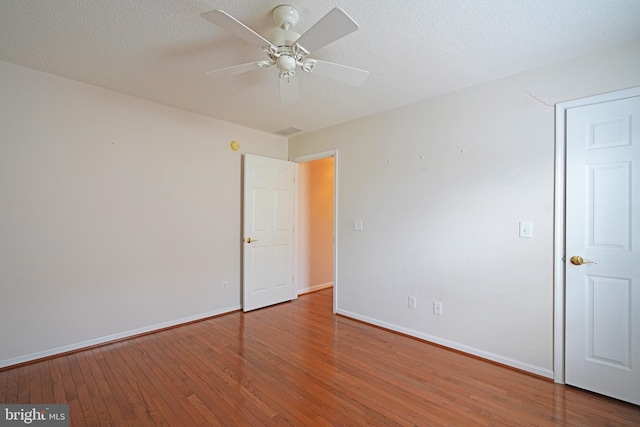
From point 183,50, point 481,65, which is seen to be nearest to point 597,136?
point 481,65

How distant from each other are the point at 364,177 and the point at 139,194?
98.1 inches

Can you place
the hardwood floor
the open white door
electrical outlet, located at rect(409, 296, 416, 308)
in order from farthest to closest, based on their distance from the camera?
the open white door, electrical outlet, located at rect(409, 296, 416, 308), the hardwood floor

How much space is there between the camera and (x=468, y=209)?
2.64 meters

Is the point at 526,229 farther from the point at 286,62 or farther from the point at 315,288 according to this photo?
the point at 315,288

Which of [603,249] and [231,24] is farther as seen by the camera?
[603,249]

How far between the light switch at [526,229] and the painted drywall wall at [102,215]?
316cm

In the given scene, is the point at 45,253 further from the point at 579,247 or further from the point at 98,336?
the point at 579,247

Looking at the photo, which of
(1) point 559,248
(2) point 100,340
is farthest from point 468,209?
(2) point 100,340

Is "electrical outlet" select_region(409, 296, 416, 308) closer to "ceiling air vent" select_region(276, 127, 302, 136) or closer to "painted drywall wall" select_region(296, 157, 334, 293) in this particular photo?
"painted drywall wall" select_region(296, 157, 334, 293)

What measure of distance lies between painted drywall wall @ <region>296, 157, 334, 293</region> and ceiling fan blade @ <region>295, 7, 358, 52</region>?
9.48 ft

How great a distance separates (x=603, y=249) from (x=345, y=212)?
2364 mm

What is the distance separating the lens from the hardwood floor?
1.79 metres

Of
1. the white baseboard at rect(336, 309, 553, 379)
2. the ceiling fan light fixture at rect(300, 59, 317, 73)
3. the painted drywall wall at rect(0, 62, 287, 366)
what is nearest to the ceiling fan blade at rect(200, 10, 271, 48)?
the ceiling fan light fixture at rect(300, 59, 317, 73)

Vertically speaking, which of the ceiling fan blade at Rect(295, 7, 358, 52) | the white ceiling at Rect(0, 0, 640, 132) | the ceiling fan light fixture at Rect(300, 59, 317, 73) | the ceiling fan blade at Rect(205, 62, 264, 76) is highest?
the white ceiling at Rect(0, 0, 640, 132)
